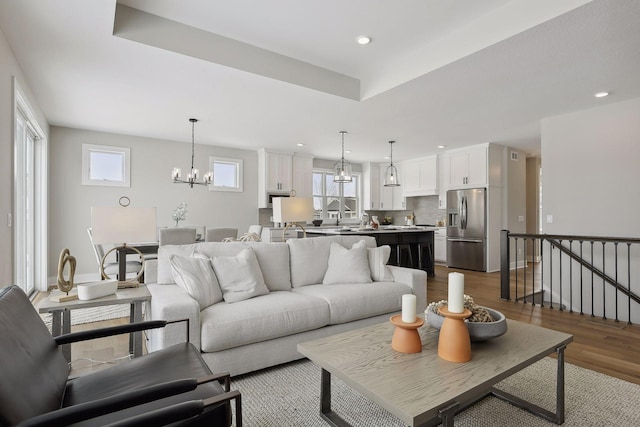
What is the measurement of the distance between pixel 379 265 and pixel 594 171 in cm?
338

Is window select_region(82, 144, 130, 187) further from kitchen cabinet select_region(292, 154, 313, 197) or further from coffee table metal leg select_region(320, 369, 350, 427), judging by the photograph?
coffee table metal leg select_region(320, 369, 350, 427)

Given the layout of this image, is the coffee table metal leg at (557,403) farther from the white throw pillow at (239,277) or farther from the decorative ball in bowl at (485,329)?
the white throw pillow at (239,277)

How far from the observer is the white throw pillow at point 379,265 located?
3264mm

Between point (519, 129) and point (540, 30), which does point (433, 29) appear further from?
point (519, 129)

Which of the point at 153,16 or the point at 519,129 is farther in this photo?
the point at 519,129

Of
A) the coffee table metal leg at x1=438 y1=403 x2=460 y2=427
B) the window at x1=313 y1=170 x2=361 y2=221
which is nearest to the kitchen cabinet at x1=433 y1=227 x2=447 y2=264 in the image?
the window at x1=313 y1=170 x2=361 y2=221

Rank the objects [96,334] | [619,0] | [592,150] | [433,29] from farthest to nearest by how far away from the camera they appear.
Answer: [592,150], [433,29], [619,0], [96,334]

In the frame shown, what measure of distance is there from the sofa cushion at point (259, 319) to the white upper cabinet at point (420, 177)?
589cm

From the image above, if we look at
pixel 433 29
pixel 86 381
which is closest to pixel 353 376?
pixel 86 381

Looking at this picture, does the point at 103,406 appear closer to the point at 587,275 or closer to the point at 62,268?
the point at 62,268

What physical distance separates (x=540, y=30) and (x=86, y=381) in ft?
11.6

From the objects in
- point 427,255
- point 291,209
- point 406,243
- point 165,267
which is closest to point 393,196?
point 427,255

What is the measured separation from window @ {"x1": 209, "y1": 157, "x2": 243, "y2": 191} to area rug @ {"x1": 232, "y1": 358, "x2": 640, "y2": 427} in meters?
5.20

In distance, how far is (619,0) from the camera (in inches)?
86.6
